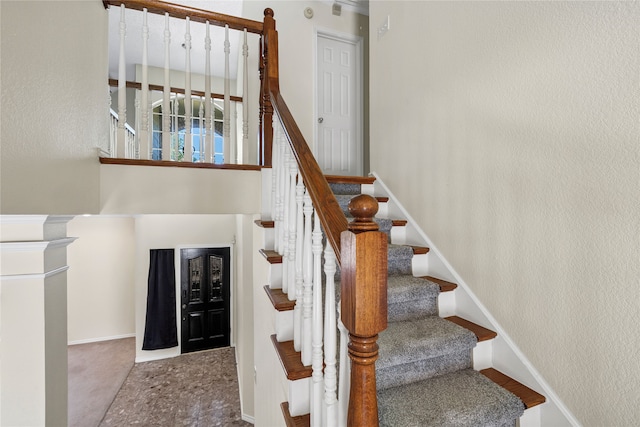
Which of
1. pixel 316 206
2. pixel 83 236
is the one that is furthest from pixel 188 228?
pixel 316 206

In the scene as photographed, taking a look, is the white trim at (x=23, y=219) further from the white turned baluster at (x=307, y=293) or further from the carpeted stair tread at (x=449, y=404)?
the carpeted stair tread at (x=449, y=404)

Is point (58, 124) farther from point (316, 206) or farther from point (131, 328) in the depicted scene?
point (131, 328)

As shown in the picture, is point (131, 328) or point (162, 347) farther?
point (131, 328)

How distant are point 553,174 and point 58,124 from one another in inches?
82.4

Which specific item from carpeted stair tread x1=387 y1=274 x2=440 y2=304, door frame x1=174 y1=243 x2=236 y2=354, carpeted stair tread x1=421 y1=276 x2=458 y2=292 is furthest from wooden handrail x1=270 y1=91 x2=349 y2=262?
door frame x1=174 y1=243 x2=236 y2=354

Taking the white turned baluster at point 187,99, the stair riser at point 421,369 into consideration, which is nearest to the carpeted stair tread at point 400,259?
the stair riser at point 421,369

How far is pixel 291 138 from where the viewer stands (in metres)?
1.40

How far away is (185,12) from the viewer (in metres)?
1.92

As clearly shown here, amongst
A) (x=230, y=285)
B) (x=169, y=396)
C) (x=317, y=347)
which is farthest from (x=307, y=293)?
(x=230, y=285)

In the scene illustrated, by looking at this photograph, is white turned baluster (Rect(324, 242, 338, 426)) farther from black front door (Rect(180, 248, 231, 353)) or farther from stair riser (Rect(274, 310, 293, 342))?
black front door (Rect(180, 248, 231, 353))

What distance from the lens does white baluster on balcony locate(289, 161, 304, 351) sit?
125 centimetres

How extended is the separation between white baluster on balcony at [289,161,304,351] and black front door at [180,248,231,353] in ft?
15.0

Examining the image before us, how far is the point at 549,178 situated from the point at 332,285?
1132 millimetres

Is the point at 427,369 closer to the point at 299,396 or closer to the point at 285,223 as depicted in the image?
the point at 299,396
